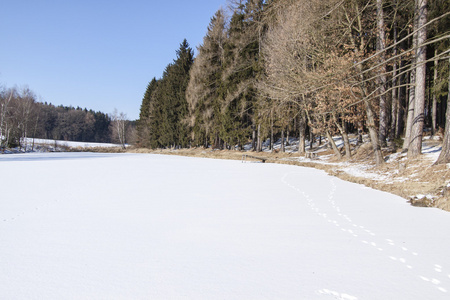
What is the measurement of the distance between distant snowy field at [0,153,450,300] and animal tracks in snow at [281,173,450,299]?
2 cm

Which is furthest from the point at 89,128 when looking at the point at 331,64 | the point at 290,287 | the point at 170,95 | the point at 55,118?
the point at 290,287

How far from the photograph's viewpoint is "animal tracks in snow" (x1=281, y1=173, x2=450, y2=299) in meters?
2.62

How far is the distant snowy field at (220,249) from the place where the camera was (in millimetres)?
2434

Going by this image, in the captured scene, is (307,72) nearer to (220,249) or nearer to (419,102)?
(419,102)

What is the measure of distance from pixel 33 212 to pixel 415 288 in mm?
5594

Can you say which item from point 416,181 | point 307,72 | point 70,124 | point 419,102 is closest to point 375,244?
point 416,181

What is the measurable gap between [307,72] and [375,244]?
8.67 meters

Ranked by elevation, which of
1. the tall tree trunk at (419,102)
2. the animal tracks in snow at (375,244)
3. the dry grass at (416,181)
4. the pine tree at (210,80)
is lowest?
the animal tracks in snow at (375,244)

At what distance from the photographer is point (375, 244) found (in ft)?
11.7

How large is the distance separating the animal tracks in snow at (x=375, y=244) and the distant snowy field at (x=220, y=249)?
0.6 inches

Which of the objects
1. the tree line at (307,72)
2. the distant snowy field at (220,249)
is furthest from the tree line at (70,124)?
the distant snowy field at (220,249)

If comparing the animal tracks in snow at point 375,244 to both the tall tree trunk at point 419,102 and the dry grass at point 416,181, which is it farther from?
the tall tree trunk at point 419,102

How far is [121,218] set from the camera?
4613 mm

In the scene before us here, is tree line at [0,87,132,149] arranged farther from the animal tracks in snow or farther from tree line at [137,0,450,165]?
the animal tracks in snow
